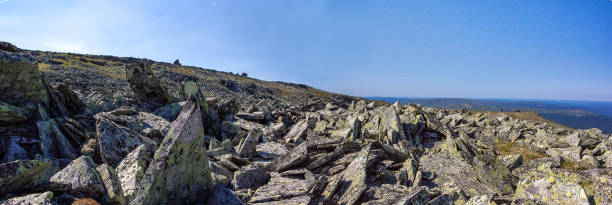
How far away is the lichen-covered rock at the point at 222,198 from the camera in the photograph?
14.2 ft

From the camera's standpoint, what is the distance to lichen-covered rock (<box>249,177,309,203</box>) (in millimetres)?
5016

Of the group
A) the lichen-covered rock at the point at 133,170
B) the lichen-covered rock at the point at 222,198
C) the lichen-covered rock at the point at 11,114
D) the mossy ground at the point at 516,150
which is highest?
the lichen-covered rock at the point at 11,114

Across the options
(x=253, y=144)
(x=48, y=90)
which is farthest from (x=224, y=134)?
(x=48, y=90)

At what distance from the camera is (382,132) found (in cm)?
1209

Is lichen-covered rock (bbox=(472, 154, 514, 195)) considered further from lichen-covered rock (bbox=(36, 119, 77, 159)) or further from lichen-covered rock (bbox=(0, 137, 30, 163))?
lichen-covered rock (bbox=(0, 137, 30, 163))

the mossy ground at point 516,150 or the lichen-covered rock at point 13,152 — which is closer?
the lichen-covered rock at point 13,152

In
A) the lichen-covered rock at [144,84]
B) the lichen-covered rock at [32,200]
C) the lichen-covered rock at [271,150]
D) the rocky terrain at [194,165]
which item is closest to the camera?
the lichen-covered rock at [32,200]

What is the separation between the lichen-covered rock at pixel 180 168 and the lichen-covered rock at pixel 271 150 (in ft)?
15.1

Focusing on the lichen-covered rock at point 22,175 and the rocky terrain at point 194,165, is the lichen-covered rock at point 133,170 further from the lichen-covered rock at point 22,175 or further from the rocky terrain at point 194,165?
the lichen-covered rock at point 22,175

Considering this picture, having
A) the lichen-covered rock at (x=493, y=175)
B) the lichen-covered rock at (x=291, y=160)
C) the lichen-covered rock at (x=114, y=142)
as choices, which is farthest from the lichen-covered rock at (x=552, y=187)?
the lichen-covered rock at (x=114, y=142)

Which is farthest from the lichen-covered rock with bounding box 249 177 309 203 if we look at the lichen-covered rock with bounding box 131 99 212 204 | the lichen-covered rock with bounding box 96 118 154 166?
the lichen-covered rock with bounding box 96 118 154 166

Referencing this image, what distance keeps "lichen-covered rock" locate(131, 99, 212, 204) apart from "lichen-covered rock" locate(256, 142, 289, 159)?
461cm

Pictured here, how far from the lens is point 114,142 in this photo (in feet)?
20.0

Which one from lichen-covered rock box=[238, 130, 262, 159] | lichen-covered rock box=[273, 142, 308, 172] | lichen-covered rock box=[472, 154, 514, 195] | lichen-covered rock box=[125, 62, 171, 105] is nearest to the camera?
lichen-covered rock box=[472, 154, 514, 195]
